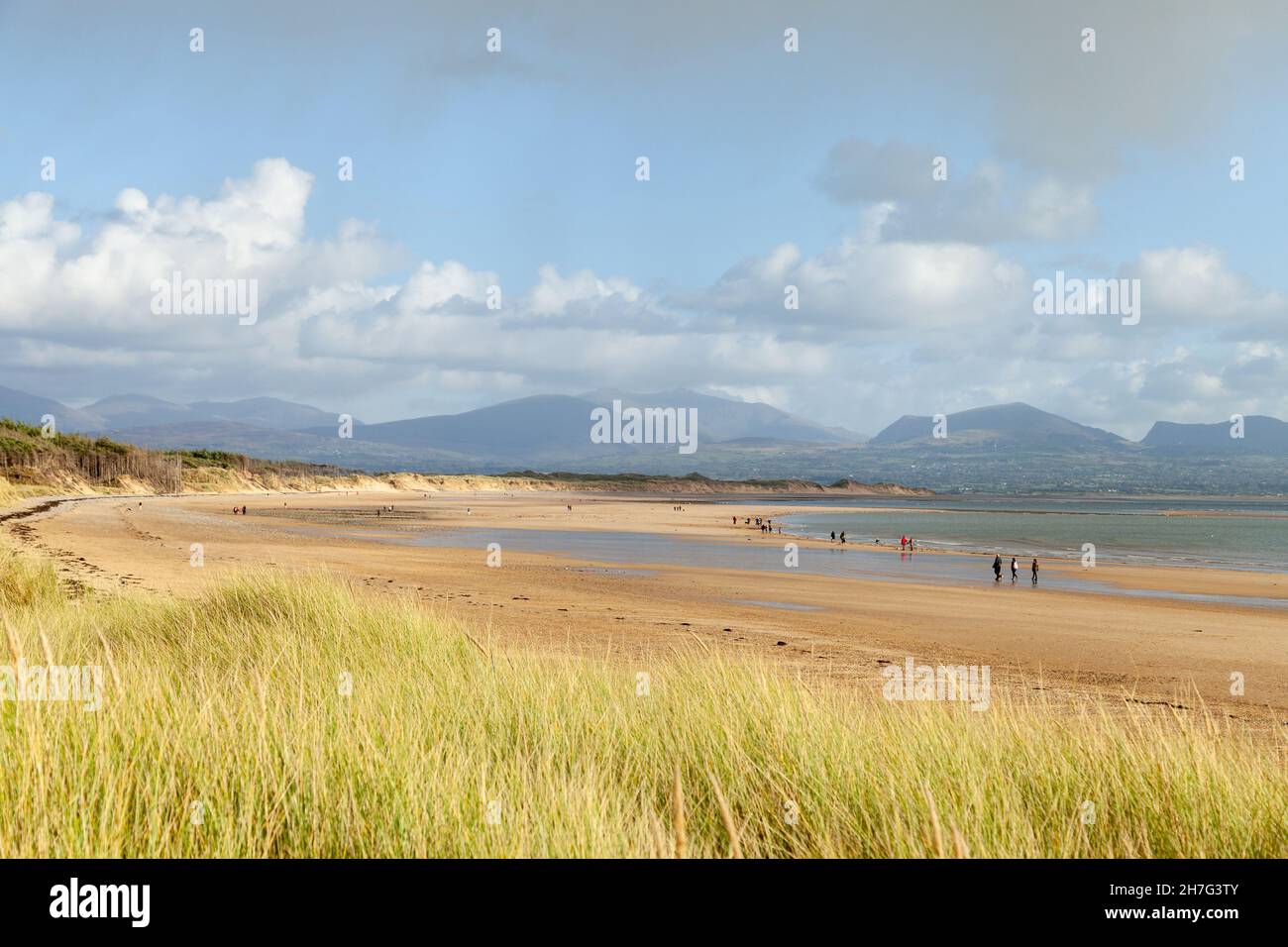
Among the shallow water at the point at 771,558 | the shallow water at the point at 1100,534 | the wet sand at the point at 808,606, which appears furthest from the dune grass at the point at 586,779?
the shallow water at the point at 1100,534

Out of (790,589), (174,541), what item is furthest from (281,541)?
(790,589)

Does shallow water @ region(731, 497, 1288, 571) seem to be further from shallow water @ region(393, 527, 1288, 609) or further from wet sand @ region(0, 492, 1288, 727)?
shallow water @ region(393, 527, 1288, 609)

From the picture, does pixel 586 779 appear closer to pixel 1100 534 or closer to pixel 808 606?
pixel 808 606

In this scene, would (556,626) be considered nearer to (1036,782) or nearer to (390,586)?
(390,586)

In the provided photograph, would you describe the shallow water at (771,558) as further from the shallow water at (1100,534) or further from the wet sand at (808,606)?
the shallow water at (1100,534)

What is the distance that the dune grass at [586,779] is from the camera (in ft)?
11.4

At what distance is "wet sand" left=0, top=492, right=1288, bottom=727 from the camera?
13383 millimetres

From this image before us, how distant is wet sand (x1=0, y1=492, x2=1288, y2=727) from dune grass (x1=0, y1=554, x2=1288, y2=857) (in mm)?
3020

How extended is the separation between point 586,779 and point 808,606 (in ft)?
57.4

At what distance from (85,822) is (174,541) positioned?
33.7 m

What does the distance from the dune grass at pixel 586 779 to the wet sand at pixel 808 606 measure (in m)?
3.02

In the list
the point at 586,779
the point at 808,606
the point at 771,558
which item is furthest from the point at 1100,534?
the point at 586,779

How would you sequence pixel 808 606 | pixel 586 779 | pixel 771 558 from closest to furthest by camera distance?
1. pixel 586 779
2. pixel 808 606
3. pixel 771 558

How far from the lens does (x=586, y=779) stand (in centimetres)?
420
